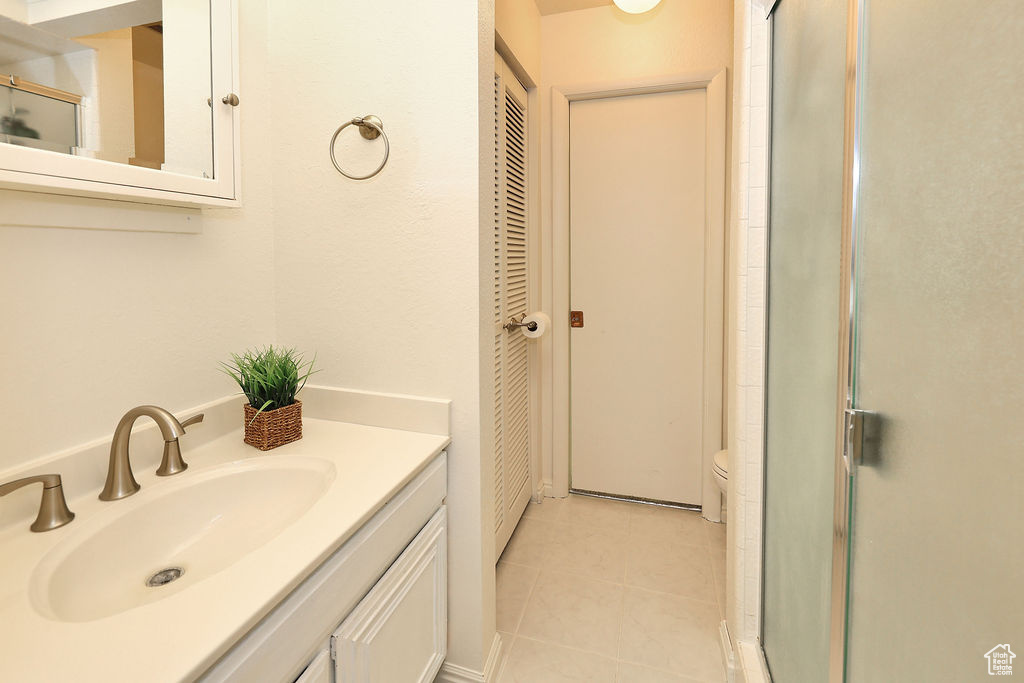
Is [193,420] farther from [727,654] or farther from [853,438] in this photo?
[727,654]

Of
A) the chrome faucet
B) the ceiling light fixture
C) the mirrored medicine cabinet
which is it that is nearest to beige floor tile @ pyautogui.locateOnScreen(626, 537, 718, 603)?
the chrome faucet

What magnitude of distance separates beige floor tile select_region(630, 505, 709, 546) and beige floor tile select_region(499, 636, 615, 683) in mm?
758

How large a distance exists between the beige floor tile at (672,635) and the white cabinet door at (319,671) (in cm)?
101

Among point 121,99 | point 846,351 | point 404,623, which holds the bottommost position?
point 404,623

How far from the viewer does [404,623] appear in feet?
3.48

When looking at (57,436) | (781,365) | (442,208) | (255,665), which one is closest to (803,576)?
(781,365)

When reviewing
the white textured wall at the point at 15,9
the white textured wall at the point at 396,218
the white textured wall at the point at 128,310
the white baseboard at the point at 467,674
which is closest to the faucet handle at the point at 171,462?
the white textured wall at the point at 128,310

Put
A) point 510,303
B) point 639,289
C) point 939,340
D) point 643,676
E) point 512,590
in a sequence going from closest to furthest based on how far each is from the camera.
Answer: point 939,340
point 643,676
point 512,590
point 510,303
point 639,289

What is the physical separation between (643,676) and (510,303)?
1.34 meters

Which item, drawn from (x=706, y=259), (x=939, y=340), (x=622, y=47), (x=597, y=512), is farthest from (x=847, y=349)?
(x=622, y=47)

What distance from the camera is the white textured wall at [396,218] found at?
1216 millimetres

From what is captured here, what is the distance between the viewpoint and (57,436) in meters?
0.93

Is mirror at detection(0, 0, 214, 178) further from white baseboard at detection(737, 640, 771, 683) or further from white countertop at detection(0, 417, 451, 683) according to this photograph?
white baseboard at detection(737, 640, 771, 683)

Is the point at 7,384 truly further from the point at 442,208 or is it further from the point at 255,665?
the point at 442,208
